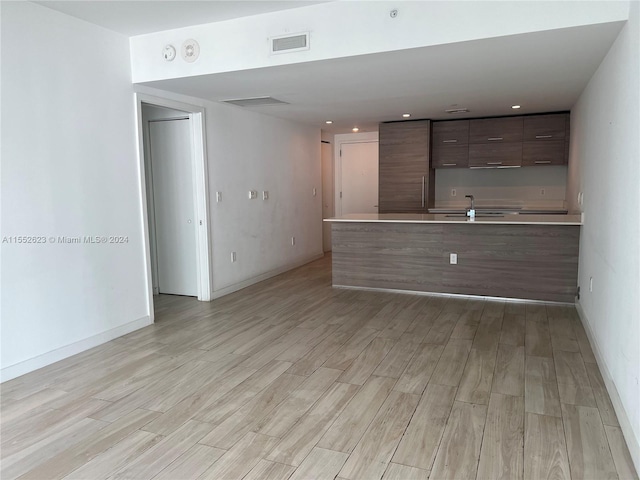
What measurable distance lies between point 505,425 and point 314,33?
2837mm

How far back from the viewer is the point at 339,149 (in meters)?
8.56

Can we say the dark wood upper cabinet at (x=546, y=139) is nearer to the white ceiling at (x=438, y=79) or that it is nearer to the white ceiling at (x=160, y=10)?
the white ceiling at (x=438, y=79)

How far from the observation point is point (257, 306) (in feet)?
16.2

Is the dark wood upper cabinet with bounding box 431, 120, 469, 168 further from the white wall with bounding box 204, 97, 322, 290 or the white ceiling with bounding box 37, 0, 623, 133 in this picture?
the white wall with bounding box 204, 97, 322, 290

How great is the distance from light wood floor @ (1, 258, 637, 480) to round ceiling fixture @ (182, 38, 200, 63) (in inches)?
93.1

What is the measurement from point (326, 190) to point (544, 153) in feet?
12.2

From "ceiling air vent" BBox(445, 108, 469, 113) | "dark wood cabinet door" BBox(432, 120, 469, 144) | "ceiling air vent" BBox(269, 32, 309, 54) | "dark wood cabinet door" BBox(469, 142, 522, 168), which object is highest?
"ceiling air vent" BBox(269, 32, 309, 54)

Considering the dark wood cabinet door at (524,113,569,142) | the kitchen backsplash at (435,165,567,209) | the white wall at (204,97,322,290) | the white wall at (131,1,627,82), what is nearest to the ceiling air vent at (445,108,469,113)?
the dark wood cabinet door at (524,113,569,142)

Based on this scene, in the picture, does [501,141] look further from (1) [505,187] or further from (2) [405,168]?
(2) [405,168]

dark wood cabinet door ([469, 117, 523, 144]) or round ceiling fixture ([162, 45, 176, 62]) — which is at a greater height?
round ceiling fixture ([162, 45, 176, 62])

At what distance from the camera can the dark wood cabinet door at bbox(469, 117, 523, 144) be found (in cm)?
662

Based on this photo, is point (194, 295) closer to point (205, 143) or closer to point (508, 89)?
point (205, 143)

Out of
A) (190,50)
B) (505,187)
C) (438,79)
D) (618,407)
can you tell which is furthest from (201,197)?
(505,187)

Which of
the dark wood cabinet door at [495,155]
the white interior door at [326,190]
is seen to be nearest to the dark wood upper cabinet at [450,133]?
the dark wood cabinet door at [495,155]
